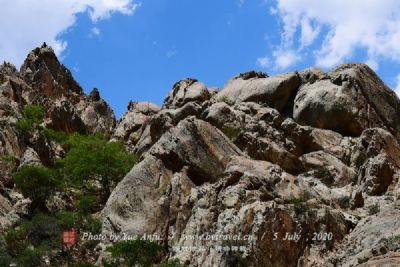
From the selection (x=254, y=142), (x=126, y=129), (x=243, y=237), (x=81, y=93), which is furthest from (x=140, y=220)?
(x=81, y=93)

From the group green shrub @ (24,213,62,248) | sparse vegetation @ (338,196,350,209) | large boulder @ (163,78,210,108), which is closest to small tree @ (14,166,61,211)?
green shrub @ (24,213,62,248)

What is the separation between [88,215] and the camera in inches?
1601

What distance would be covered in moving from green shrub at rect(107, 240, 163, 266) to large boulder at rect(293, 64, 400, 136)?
22.4m

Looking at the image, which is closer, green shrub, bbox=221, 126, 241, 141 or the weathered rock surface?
the weathered rock surface

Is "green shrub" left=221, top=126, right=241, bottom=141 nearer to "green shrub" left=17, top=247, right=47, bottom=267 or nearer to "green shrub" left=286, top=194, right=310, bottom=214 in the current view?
"green shrub" left=286, top=194, right=310, bottom=214

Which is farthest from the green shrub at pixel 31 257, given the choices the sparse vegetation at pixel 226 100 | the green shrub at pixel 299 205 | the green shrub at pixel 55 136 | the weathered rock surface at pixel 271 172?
the green shrub at pixel 55 136

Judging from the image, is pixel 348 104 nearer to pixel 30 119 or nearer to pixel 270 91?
pixel 270 91

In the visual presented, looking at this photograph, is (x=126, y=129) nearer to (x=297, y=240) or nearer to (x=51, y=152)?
(x=51, y=152)

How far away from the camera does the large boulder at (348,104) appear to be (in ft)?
162

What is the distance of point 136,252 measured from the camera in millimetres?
32188

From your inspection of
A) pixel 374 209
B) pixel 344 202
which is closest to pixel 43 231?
pixel 344 202

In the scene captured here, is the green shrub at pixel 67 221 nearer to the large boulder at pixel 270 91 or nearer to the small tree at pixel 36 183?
the small tree at pixel 36 183

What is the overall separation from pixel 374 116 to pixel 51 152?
30.7 m

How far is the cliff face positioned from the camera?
1161 inches
